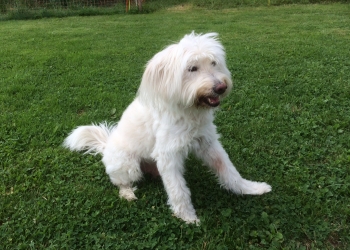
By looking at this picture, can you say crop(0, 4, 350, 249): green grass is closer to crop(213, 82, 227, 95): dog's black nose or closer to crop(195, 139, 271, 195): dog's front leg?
crop(195, 139, 271, 195): dog's front leg

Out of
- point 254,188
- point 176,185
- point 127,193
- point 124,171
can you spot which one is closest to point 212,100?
point 176,185

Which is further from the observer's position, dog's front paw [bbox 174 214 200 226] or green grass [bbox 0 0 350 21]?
green grass [bbox 0 0 350 21]

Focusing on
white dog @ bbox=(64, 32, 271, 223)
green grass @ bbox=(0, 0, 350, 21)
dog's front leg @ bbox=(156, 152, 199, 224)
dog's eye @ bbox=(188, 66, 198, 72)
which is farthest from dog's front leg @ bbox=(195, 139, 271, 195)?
green grass @ bbox=(0, 0, 350, 21)

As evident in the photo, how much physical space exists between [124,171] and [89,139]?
833 mm

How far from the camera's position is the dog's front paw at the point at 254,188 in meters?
2.86

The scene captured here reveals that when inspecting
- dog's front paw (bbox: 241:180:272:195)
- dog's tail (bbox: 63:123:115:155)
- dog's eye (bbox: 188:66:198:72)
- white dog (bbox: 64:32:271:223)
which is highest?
dog's eye (bbox: 188:66:198:72)

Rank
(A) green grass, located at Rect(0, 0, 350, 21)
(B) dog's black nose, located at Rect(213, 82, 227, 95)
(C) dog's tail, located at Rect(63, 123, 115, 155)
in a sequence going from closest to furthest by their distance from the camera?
(B) dog's black nose, located at Rect(213, 82, 227, 95)
(C) dog's tail, located at Rect(63, 123, 115, 155)
(A) green grass, located at Rect(0, 0, 350, 21)

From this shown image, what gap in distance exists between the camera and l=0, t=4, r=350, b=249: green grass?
254 cm

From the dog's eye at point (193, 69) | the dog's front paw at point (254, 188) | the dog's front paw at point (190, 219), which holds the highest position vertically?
the dog's eye at point (193, 69)

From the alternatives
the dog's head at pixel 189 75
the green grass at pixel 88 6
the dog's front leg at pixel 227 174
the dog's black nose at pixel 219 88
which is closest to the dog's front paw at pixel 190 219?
the dog's front leg at pixel 227 174

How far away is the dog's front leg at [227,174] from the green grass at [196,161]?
8 centimetres

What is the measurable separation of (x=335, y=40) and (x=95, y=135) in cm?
597

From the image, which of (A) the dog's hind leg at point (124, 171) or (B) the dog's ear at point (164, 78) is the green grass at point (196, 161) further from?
(B) the dog's ear at point (164, 78)

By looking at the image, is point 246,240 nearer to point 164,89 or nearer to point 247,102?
point 164,89
